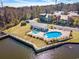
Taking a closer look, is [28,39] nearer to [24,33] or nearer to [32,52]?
[24,33]

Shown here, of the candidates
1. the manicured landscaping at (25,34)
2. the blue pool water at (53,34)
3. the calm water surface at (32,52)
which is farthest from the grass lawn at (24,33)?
the blue pool water at (53,34)

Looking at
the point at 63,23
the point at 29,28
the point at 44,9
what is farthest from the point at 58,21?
the point at 44,9

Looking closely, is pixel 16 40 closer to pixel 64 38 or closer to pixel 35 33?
pixel 35 33

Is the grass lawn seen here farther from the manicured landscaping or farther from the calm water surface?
the calm water surface

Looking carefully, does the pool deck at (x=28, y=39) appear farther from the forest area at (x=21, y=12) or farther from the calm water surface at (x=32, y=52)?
the forest area at (x=21, y=12)

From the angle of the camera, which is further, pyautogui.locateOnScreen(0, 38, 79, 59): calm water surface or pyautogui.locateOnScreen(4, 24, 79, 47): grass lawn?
pyautogui.locateOnScreen(4, 24, 79, 47): grass lawn

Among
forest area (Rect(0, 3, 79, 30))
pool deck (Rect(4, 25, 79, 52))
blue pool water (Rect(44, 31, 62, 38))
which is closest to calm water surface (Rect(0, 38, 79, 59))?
pool deck (Rect(4, 25, 79, 52))

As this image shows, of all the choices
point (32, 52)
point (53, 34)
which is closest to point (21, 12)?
point (53, 34)
